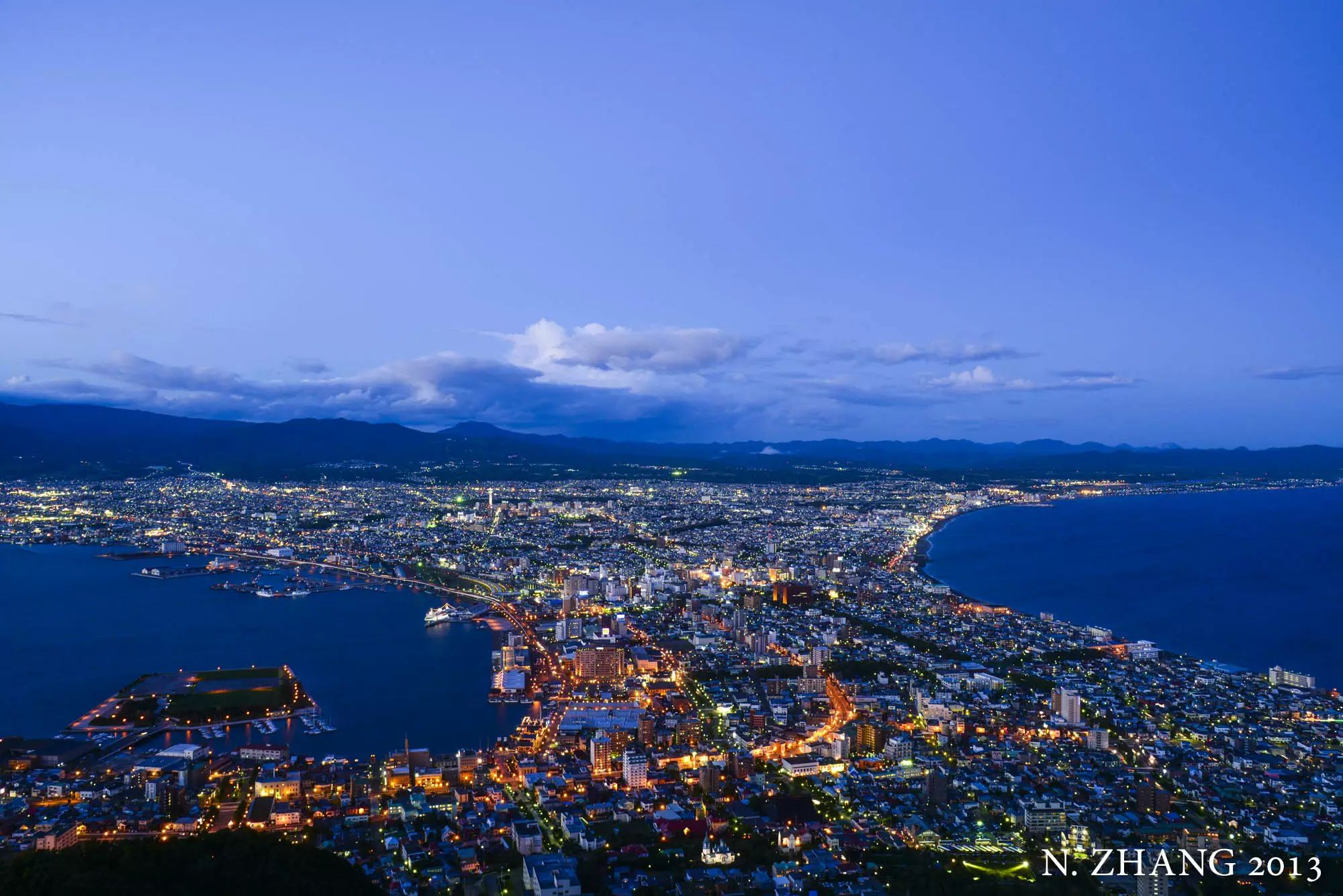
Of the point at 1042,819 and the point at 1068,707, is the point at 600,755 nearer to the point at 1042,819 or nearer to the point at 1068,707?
the point at 1042,819

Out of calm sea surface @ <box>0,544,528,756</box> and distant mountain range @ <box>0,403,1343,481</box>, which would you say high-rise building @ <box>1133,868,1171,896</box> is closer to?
calm sea surface @ <box>0,544,528,756</box>

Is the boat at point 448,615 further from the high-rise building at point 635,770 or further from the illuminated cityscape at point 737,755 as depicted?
the high-rise building at point 635,770

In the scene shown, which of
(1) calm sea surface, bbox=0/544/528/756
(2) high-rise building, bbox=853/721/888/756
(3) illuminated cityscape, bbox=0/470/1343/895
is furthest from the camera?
(1) calm sea surface, bbox=0/544/528/756

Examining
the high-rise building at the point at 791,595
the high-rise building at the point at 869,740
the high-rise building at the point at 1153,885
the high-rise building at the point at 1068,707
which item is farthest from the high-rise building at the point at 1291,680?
the high-rise building at the point at 791,595

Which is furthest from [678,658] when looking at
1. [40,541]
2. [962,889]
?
[40,541]

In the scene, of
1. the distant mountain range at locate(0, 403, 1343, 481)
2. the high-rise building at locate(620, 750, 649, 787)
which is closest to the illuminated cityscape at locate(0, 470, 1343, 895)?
the high-rise building at locate(620, 750, 649, 787)

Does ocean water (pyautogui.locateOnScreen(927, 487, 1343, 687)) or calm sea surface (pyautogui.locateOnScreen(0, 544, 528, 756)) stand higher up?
ocean water (pyautogui.locateOnScreen(927, 487, 1343, 687))
